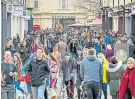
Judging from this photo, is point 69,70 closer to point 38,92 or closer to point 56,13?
point 38,92

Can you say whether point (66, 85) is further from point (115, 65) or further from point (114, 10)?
point (114, 10)

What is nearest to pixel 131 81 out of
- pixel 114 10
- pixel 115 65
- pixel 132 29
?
pixel 115 65

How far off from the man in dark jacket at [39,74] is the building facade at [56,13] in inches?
3230

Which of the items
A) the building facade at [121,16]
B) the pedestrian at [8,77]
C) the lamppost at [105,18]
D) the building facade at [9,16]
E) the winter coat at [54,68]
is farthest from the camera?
the lamppost at [105,18]

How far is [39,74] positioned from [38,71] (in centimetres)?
8

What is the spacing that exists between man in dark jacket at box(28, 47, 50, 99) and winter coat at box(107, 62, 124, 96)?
156 cm

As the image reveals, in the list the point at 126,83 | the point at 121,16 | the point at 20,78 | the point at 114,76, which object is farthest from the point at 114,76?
the point at 121,16

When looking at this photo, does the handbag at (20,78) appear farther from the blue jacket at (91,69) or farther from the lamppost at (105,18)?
the lamppost at (105,18)

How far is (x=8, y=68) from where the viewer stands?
1245cm

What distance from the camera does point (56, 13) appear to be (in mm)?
98125

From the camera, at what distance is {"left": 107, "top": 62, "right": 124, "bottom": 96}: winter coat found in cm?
1328

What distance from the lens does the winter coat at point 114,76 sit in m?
13.3

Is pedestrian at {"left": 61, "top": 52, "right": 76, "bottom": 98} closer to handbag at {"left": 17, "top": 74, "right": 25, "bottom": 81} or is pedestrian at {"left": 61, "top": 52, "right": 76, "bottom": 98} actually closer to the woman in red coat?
handbag at {"left": 17, "top": 74, "right": 25, "bottom": 81}

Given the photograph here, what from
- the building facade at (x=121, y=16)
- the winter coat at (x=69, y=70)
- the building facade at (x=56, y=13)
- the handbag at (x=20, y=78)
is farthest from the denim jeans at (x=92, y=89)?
the building facade at (x=56, y=13)
